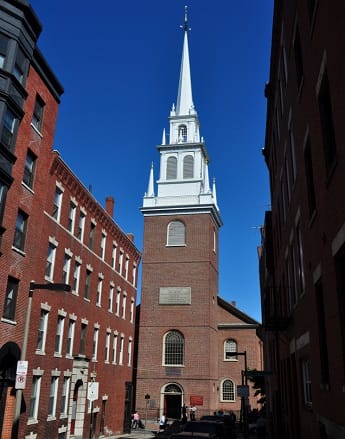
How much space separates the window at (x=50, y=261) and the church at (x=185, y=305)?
84.9 feet

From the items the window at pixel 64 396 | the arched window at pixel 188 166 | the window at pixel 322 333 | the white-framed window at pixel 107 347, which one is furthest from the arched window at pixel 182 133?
the window at pixel 322 333

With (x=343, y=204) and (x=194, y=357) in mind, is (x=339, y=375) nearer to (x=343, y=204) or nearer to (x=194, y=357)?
(x=343, y=204)

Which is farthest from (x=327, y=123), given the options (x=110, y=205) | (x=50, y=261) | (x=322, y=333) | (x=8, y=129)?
(x=110, y=205)

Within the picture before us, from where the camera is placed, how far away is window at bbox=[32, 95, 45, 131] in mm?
22759

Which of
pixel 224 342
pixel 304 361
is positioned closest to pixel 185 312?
pixel 224 342

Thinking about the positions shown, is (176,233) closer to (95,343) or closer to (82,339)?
(95,343)

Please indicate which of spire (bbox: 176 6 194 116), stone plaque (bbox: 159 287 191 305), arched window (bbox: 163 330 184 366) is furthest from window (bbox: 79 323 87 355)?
spire (bbox: 176 6 194 116)

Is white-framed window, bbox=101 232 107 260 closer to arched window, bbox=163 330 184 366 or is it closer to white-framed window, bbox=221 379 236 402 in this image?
arched window, bbox=163 330 184 366

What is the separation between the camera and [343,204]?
7.96 metres

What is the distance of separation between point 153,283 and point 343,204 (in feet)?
143

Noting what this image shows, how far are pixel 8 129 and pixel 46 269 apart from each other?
7.89m

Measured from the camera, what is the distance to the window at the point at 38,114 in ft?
74.7

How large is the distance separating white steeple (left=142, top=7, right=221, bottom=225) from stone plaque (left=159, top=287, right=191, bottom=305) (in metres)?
8.60

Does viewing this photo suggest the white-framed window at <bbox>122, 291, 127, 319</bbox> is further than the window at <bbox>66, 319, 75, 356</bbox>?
Yes
